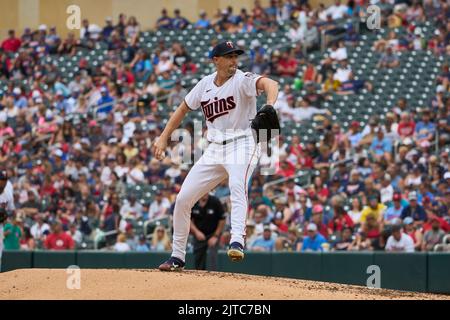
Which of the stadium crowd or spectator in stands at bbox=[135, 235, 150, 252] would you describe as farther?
spectator in stands at bbox=[135, 235, 150, 252]

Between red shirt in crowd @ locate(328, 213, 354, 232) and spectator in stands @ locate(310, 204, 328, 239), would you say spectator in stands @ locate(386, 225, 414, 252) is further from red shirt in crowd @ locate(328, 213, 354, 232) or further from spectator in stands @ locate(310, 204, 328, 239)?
spectator in stands @ locate(310, 204, 328, 239)

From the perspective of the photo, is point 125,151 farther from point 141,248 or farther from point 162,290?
point 162,290

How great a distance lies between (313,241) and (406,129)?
3.36m

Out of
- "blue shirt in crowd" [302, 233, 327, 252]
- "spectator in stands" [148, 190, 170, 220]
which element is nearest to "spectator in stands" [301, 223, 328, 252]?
"blue shirt in crowd" [302, 233, 327, 252]

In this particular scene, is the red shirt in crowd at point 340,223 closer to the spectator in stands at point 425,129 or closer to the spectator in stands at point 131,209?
the spectator in stands at point 425,129

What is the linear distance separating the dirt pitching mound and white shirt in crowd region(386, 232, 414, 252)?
5.77m

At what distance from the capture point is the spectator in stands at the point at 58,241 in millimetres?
16500

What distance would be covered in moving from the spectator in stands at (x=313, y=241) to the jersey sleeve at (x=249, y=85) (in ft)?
22.0

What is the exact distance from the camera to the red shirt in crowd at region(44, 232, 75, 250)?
54.1 feet

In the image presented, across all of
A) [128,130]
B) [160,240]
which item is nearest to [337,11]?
[128,130]

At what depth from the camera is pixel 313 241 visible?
15031mm

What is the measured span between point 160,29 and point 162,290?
56.1ft

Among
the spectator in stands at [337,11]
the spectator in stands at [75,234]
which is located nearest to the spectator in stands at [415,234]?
the spectator in stands at [75,234]

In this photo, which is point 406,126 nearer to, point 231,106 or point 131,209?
point 131,209
